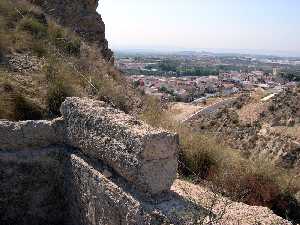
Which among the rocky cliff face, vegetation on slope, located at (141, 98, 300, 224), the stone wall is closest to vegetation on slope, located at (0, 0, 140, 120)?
vegetation on slope, located at (141, 98, 300, 224)

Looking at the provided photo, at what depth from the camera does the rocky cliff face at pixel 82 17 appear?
12766 mm

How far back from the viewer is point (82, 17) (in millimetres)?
13133

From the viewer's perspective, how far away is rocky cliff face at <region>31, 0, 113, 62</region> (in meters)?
12.8

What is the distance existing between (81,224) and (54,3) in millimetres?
8893

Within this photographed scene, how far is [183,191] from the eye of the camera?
4.75 m

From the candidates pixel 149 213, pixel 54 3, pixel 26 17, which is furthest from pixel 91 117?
pixel 54 3

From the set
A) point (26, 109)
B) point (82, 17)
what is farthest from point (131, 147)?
point (82, 17)

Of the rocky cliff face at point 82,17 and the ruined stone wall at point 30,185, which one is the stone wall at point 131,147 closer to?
the ruined stone wall at point 30,185

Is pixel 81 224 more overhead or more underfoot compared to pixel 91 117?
more underfoot

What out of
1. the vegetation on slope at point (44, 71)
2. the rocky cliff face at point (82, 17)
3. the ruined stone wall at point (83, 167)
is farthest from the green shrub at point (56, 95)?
the rocky cliff face at point (82, 17)

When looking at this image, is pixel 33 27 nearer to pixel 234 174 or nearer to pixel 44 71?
pixel 44 71

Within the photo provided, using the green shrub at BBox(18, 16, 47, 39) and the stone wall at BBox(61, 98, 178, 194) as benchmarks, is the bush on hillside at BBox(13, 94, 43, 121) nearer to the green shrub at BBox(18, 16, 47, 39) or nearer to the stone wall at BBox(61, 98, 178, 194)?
the stone wall at BBox(61, 98, 178, 194)

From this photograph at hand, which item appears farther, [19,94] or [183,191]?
[19,94]

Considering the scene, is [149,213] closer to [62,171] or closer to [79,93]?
[62,171]
